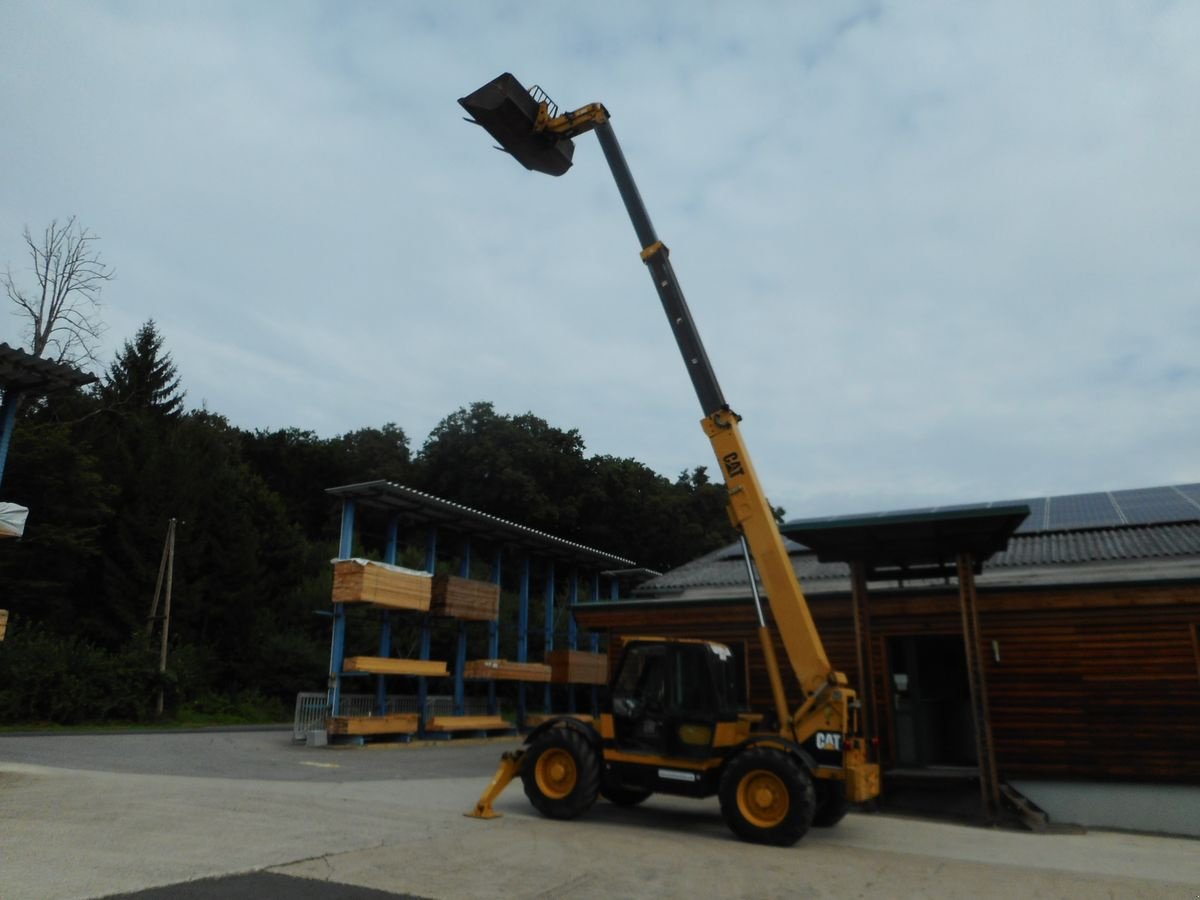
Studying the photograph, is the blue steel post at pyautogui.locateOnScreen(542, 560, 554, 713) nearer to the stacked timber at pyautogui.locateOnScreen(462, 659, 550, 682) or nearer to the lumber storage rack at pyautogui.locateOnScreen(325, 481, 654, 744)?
the lumber storage rack at pyautogui.locateOnScreen(325, 481, 654, 744)

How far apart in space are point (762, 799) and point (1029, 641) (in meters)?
6.58

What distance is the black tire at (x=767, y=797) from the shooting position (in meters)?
8.73

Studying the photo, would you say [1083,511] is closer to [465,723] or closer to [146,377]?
[465,723]

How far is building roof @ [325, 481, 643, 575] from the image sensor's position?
20.3 m

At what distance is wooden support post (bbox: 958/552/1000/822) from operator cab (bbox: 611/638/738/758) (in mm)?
3593

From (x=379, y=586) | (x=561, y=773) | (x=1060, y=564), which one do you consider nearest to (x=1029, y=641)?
(x=1060, y=564)

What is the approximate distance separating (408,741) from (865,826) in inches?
533

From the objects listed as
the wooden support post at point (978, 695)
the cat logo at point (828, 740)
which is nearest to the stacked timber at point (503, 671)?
the wooden support post at point (978, 695)

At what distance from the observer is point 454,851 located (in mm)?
7980

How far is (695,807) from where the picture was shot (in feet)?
38.1

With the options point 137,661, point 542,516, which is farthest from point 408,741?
point 542,516

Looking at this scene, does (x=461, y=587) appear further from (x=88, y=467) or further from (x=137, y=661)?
(x=88, y=467)

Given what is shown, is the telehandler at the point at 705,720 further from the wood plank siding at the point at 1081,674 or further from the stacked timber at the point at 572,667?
the stacked timber at the point at 572,667

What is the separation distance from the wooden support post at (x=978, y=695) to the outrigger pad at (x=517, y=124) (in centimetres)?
788
